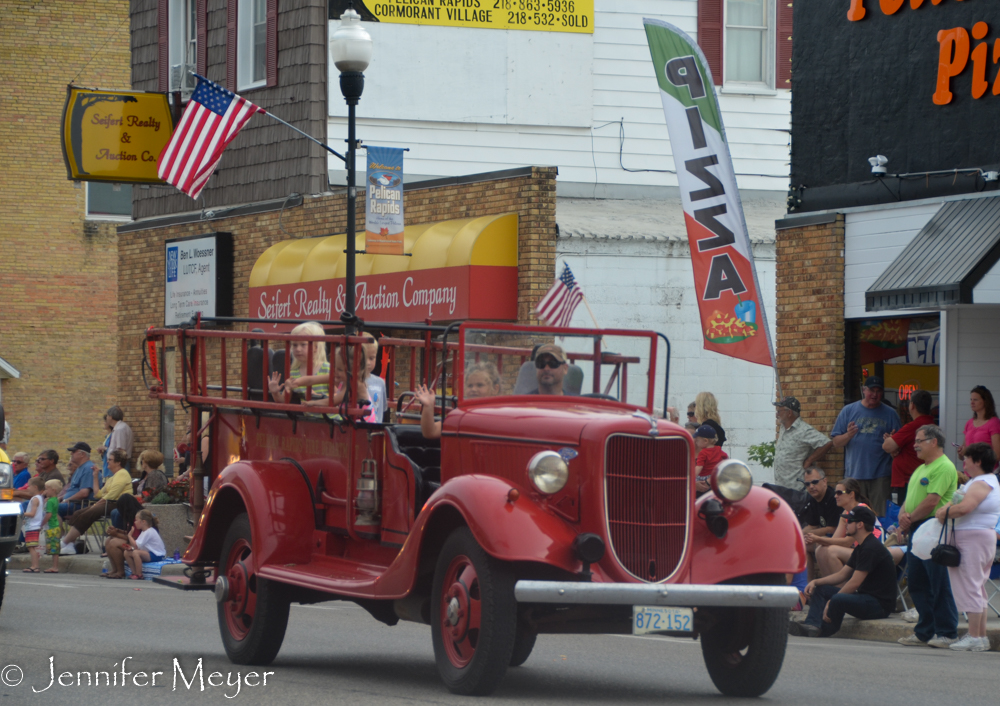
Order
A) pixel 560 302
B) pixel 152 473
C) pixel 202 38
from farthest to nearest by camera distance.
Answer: pixel 202 38, pixel 152 473, pixel 560 302

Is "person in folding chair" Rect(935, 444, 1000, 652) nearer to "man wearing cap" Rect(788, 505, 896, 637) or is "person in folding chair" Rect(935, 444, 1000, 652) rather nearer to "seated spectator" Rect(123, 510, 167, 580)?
"man wearing cap" Rect(788, 505, 896, 637)

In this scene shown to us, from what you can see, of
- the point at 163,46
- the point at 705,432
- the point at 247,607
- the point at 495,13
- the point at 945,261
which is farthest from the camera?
the point at 163,46

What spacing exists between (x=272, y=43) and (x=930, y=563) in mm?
15205

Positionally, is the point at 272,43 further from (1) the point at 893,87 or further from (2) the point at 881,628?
(2) the point at 881,628

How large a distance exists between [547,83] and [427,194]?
3.02 metres

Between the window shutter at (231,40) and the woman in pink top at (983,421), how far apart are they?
14.7 m

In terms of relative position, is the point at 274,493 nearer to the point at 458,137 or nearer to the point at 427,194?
the point at 427,194

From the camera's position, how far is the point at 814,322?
1847cm

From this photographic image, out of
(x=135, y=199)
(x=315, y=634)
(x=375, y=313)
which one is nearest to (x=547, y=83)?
(x=375, y=313)

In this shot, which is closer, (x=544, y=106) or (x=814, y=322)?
(x=814, y=322)

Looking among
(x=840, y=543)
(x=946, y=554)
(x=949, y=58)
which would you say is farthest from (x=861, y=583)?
(x=949, y=58)

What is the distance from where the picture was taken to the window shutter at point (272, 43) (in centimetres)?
2458

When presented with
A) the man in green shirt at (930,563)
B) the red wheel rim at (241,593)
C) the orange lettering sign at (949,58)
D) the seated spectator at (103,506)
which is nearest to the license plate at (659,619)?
the red wheel rim at (241,593)

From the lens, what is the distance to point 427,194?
22.5 meters
